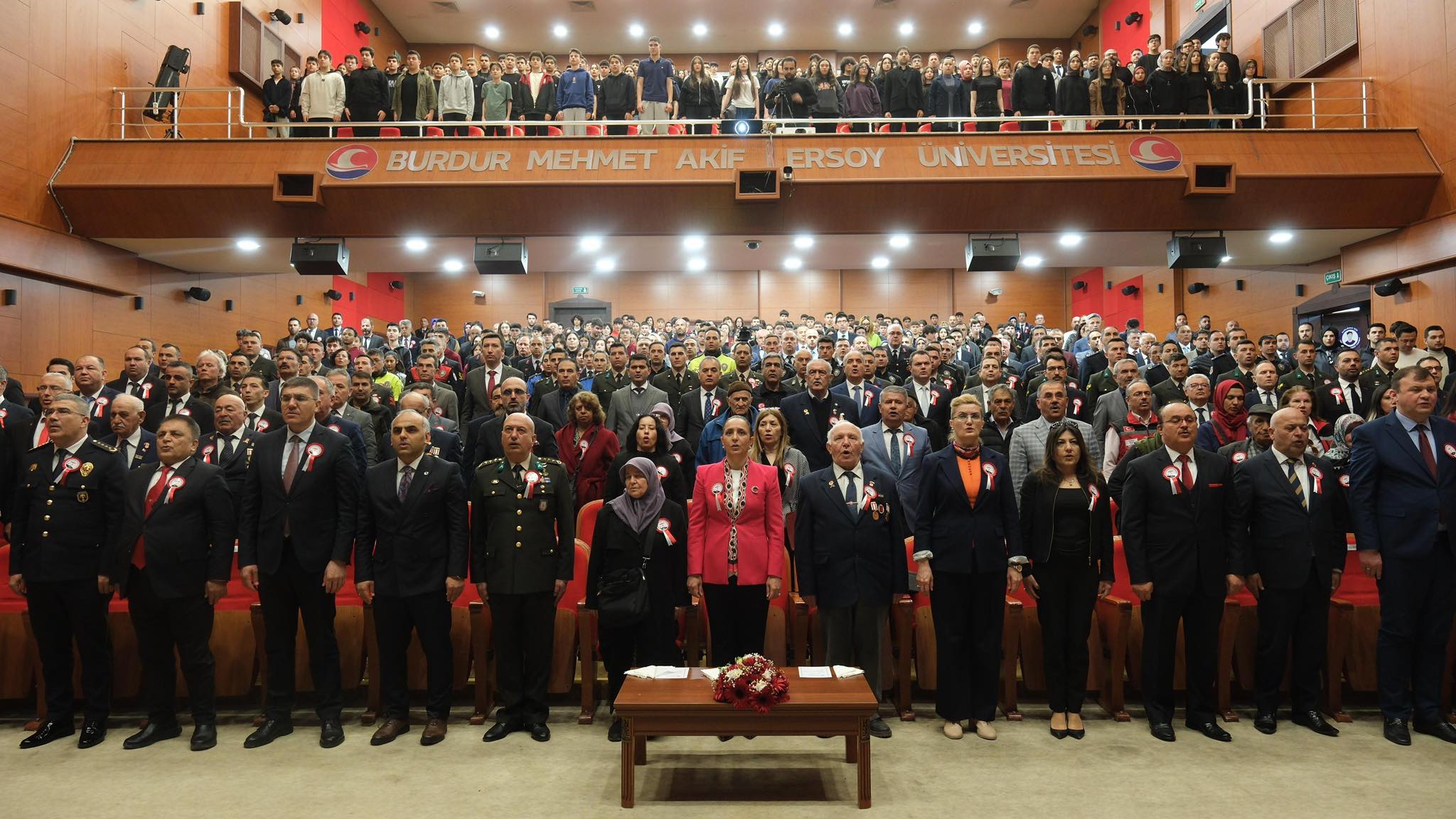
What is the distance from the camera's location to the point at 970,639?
340 centimetres

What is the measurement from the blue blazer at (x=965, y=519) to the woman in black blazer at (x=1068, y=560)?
12 centimetres

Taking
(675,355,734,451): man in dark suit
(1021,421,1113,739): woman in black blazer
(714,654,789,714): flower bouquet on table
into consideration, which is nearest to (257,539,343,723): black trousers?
(714,654,789,714): flower bouquet on table

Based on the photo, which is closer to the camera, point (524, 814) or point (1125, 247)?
point (524, 814)

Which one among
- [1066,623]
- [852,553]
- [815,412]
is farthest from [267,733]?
[1066,623]

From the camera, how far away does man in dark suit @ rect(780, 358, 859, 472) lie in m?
4.61

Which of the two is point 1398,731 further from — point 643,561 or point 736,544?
point 643,561

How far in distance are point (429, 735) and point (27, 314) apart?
7389 millimetres

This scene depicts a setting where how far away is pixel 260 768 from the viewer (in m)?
3.10

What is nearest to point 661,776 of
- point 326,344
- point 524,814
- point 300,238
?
point 524,814

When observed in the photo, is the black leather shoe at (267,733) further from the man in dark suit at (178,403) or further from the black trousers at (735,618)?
the man in dark suit at (178,403)

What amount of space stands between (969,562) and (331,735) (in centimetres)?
263

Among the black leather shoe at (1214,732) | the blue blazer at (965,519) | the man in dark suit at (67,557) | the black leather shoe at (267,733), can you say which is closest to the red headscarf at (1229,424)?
the black leather shoe at (1214,732)

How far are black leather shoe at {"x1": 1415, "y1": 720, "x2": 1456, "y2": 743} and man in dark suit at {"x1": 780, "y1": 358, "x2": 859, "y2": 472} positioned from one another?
9.06 ft

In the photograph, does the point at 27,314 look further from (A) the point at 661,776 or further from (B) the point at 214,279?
(A) the point at 661,776
